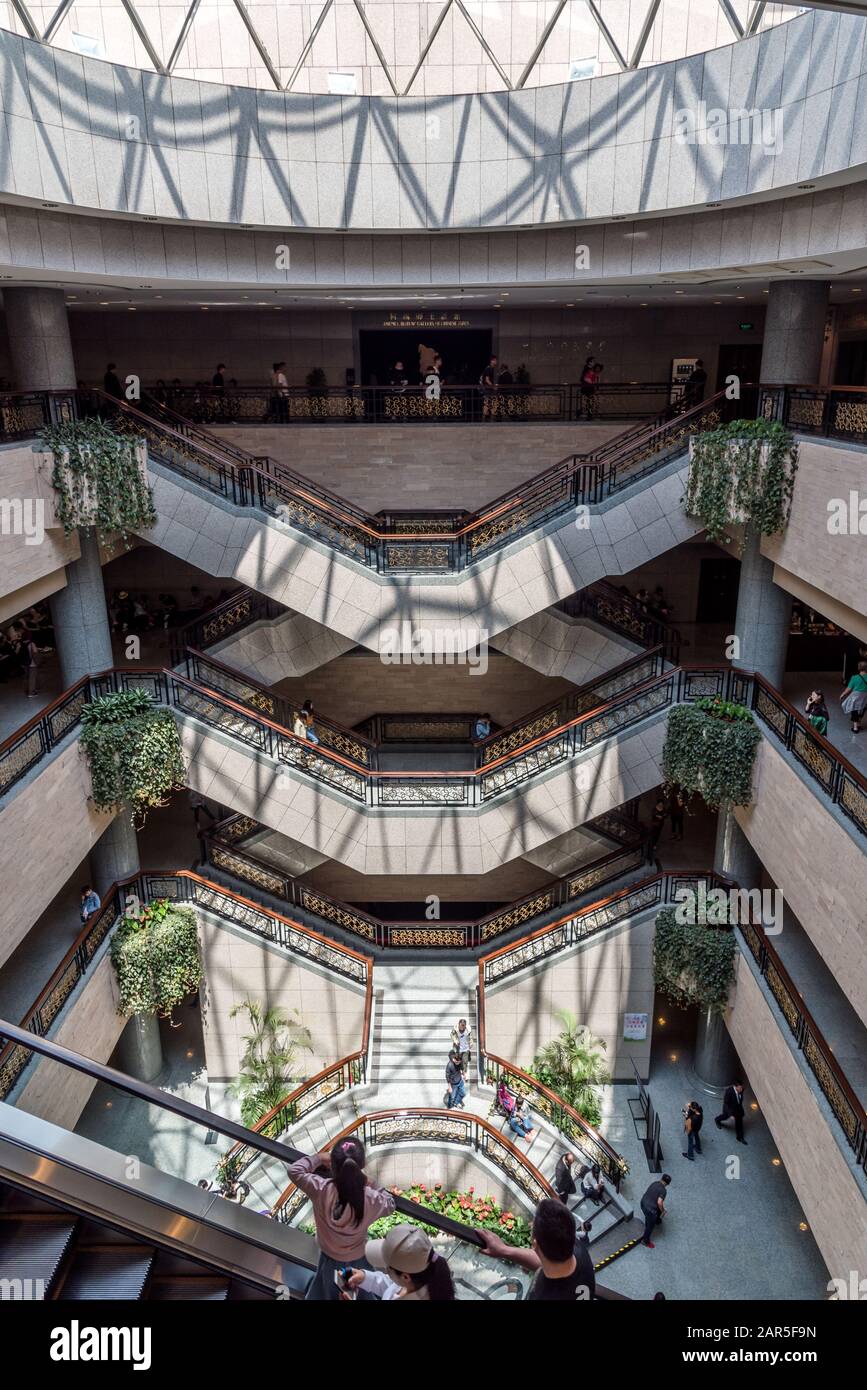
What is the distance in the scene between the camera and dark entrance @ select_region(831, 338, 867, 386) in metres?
19.5

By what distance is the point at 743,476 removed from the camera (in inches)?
508

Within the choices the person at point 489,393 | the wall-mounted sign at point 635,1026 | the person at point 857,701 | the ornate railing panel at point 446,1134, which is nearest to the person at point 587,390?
the person at point 489,393

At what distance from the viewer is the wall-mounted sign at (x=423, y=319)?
1931 cm

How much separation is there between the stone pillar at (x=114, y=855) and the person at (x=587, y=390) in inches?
445

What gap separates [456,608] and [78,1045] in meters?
8.42

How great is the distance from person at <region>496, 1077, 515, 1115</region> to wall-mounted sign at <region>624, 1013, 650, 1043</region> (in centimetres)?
276

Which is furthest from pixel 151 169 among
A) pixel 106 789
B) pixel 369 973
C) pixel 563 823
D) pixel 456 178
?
pixel 369 973

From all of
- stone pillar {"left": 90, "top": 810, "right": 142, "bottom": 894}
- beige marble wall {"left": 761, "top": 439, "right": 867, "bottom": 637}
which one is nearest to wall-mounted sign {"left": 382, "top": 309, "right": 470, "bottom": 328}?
beige marble wall {"left": 761, "top": 439, "right": 867, "bottom": 637}

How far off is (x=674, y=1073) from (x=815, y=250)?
1328 cm

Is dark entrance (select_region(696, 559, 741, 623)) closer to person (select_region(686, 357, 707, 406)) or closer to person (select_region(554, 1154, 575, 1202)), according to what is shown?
person (select_region(686, 357, 707, 406))

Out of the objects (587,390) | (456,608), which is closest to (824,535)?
(456,608)

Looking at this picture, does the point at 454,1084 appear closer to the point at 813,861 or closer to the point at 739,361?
Answer: the point at 813,861

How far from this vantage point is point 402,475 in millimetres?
18281
